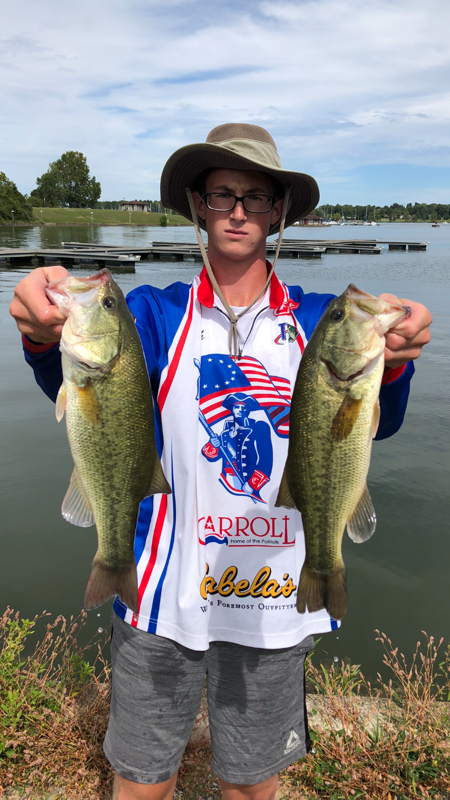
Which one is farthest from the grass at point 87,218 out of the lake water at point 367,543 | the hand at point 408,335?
the hand at point 408,335

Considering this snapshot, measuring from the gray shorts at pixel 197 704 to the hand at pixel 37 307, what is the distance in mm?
1399

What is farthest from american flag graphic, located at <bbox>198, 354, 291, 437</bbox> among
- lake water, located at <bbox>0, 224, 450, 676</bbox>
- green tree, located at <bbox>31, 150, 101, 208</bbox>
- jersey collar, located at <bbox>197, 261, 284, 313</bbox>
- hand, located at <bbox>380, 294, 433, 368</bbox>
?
green tree, located at <bbox>31, 150, 101, 208</bbox>

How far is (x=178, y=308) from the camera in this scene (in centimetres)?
254

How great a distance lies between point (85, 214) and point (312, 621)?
12065 centimetres

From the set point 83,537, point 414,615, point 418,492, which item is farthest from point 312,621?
point 418,492

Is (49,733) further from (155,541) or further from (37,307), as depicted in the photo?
(37,307)

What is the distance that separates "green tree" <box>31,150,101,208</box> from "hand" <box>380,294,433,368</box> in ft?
460

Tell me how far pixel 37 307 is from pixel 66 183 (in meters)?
145

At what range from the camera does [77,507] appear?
6.99 feet

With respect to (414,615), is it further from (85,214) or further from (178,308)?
(85,214)

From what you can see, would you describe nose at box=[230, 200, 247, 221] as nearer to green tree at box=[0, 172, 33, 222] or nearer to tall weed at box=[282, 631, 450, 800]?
tall weed at box=[282, 631, 450, 800]

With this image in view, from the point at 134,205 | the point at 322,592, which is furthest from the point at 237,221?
the point at 134,205

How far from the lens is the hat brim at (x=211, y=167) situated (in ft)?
8.34

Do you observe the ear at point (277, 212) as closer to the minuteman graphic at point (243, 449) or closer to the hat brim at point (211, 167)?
the hat brim at point (211, 167)
